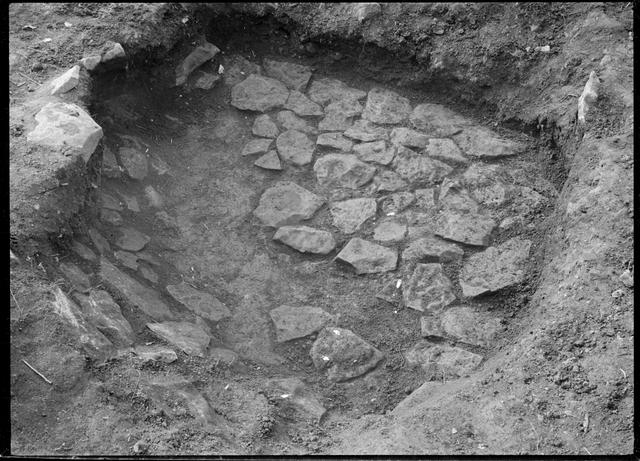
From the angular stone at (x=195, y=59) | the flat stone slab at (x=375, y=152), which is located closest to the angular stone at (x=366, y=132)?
the flat stone slab at (x=375, y=152)

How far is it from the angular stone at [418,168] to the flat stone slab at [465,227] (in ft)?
1.15

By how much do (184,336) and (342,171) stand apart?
1733mm

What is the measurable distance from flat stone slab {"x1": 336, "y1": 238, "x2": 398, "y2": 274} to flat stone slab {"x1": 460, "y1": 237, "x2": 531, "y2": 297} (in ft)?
1.36

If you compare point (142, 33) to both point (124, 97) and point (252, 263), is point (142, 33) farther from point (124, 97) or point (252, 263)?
point (252, 263)

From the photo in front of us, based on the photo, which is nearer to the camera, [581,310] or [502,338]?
[581,310]

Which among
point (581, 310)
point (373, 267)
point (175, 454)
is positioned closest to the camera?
point (175, 454)

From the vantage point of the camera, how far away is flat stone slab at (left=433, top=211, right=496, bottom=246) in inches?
170

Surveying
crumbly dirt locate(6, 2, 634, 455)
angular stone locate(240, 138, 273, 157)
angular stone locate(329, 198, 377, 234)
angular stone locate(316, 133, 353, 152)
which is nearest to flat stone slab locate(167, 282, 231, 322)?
crumbly dirt locate(6, 2, 634, 455)

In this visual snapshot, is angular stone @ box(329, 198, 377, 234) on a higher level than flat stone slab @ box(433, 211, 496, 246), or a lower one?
lower

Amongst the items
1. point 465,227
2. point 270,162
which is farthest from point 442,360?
point 270,162

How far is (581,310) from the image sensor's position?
3.38m

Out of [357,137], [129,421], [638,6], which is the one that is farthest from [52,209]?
[638,6]

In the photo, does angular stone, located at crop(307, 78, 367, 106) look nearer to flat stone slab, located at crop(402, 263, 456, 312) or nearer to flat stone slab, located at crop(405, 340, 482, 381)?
flat stone slab, located at crop(402, 263, 456, 312)

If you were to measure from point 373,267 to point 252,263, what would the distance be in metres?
0.70
